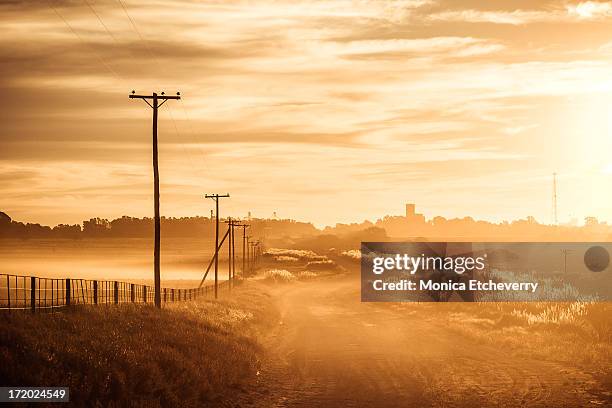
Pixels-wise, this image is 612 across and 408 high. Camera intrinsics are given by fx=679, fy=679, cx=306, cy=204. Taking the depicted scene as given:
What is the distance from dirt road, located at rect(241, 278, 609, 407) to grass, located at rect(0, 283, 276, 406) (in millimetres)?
1817

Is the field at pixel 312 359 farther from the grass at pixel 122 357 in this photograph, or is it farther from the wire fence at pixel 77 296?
the wire fence at pixel 77 296

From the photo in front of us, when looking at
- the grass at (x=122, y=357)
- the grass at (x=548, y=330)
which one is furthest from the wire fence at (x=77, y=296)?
the grass at (x=548, y=330)

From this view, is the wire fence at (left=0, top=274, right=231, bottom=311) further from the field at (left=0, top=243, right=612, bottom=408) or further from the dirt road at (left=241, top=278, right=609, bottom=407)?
the dirt road at (left=241, top=278, right=609, bottom=407)

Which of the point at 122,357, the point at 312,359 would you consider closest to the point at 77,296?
the point at 312,359

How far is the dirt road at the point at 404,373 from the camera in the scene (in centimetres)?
2283

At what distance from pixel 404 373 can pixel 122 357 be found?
39.6 feet

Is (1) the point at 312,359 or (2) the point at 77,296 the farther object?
(2) the point at 77,296

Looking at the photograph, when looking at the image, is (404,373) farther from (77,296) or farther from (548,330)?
(77,296)

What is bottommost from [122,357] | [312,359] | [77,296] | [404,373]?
[312,359]

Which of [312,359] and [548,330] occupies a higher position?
[548,330]

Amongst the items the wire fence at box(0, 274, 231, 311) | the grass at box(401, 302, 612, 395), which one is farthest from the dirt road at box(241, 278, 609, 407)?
the wire fence at box(0, 274, 231, 311)

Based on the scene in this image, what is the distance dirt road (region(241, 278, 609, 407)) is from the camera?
22828 millimetres

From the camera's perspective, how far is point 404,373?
2786 cm

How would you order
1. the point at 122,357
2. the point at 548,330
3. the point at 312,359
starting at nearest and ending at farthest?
the point at 122,357 → the point at 312,359 → the point at 548,330
